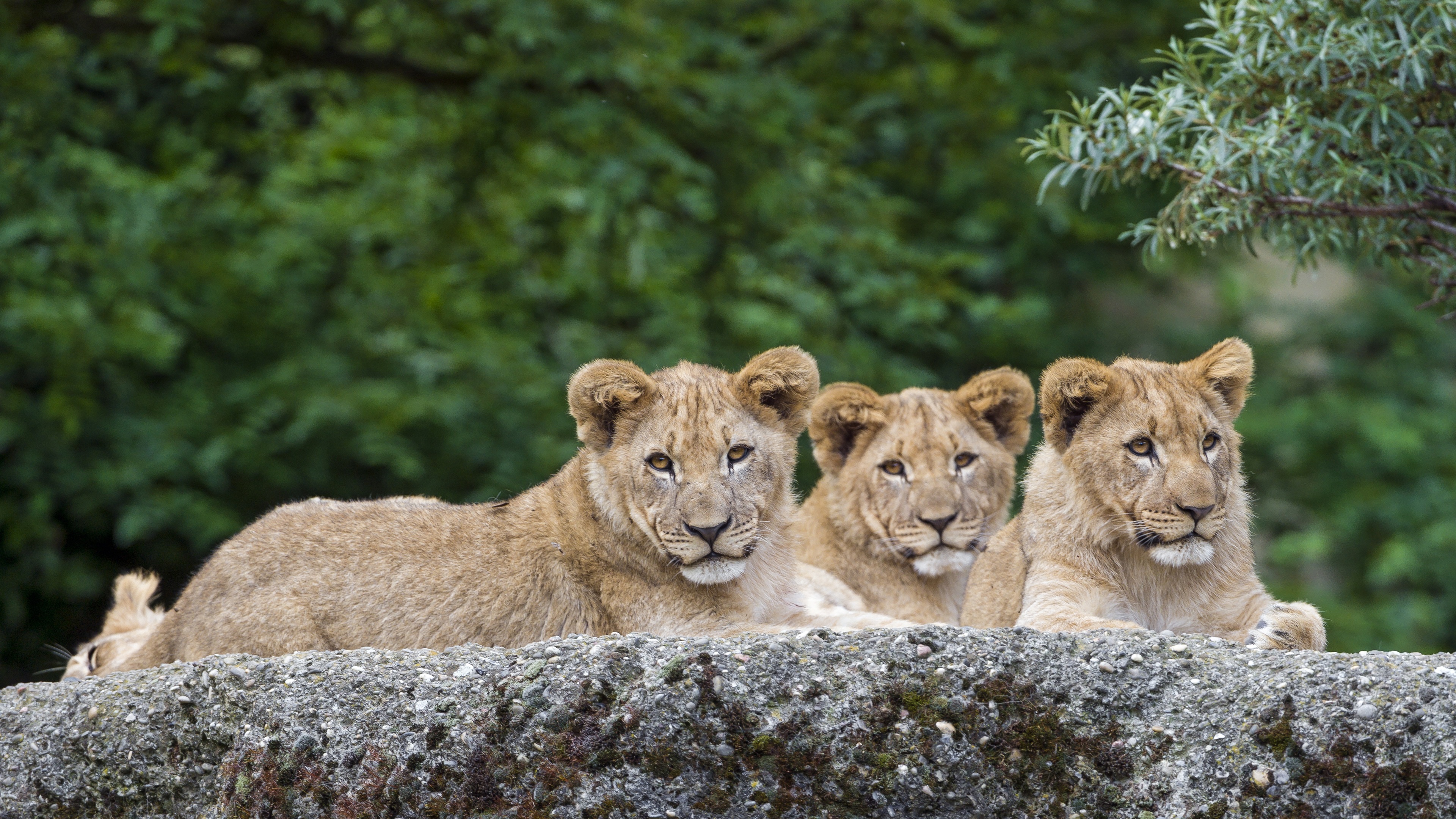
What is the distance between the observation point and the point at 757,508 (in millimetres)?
5621

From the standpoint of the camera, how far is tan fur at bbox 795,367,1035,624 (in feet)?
21.3

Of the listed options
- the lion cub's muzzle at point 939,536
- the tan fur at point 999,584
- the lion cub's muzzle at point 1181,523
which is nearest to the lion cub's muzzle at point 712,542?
the tan fur at point 999,584

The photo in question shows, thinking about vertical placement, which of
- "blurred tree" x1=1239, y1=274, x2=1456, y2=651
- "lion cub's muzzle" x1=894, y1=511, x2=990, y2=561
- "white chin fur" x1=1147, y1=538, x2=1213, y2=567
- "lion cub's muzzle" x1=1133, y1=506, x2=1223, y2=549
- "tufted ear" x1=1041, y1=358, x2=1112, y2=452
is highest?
"tufted ear" x1=1041, y1=358, x2=1112, y2=452

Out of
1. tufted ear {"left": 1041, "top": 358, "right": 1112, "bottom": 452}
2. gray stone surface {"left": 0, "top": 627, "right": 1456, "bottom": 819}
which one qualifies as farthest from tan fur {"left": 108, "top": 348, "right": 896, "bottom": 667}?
gray stone surface {"left": 0, "top": 627, "right": 1456, "bottom": 819}

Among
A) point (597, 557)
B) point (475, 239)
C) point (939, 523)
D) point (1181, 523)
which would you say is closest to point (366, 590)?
point (597, 557)

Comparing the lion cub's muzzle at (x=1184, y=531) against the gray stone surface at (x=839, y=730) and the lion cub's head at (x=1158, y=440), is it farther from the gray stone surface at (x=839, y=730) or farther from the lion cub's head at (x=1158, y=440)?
the gray stone surface at (x=839, y=730)

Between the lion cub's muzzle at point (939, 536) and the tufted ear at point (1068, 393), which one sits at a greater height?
the tufted ear at point (1068, 393)

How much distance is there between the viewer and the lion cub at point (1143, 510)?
17.2 ft

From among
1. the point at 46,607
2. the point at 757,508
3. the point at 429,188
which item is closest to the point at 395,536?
the point at 757,508

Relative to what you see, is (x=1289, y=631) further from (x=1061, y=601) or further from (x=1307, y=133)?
(x=1307, y=133)

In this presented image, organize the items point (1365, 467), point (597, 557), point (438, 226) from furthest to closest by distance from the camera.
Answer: point (1365, 467)
point (438, 226)
point (597, 557)

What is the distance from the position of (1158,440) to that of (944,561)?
1.43 metres

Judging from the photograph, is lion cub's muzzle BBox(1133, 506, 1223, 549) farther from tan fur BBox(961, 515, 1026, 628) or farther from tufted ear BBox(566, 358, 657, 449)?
tufted ear BBox(566, 358, 657, 449)

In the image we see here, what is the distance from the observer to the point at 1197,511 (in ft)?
17.0
